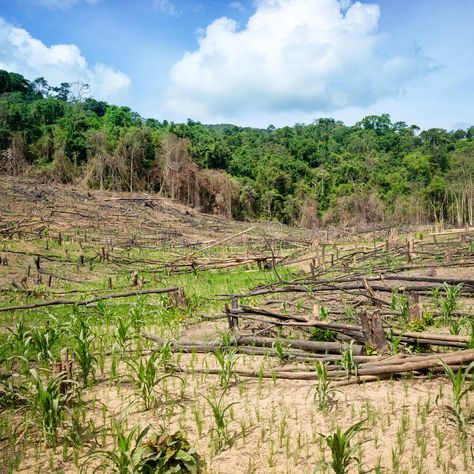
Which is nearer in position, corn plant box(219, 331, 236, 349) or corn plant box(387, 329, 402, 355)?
→ corn plant box(387, 329, 402, 355)

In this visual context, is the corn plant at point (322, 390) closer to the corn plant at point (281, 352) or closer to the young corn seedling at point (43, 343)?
the corn plant at point (281, 352)

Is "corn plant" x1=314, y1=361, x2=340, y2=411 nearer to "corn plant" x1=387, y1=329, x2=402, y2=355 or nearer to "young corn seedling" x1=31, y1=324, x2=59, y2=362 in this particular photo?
"corn plant" x1=387, y1=329, x2=402, y2=355

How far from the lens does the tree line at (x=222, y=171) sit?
46.3 meters

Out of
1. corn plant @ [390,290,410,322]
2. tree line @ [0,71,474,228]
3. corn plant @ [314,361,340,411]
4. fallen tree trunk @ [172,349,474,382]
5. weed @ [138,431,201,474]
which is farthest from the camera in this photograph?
tree line @ [0,71,474,228]

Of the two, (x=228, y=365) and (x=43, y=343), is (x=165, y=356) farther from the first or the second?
(x=43, y=343)

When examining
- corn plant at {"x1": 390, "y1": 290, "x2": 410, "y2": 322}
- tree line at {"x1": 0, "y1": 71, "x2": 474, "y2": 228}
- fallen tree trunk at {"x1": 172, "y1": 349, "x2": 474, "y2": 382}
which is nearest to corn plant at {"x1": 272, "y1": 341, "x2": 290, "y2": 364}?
fallen tree trunk at {"x1": 172, "y1": 349, "x2": 474, "y2": 382}

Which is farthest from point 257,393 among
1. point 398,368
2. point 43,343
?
point 43,343

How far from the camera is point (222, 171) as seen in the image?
54.5 meters

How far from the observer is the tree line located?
46.3 metres

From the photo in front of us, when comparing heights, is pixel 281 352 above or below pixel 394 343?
below

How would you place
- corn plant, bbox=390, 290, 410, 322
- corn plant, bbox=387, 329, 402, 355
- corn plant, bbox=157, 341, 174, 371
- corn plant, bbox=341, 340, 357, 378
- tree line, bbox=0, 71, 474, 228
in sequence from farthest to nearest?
tree line, bbox=0, 71, 474, 228
corn plant, bbox=390, 290, 410, 322
corn plant, bbox=157, 341, 174, 371
corn plant, bbox=387, 329, 402, 355
corn plant, bbox=341, 340, 357, 378

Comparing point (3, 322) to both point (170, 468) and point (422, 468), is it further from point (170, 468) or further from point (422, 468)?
point (422, 468)

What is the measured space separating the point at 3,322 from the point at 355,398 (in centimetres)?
746

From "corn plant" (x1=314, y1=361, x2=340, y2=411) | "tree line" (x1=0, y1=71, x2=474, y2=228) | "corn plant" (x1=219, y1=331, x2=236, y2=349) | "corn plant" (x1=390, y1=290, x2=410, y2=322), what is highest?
"tree line" (x1=0, y1=71, x2=474, y2=228)
